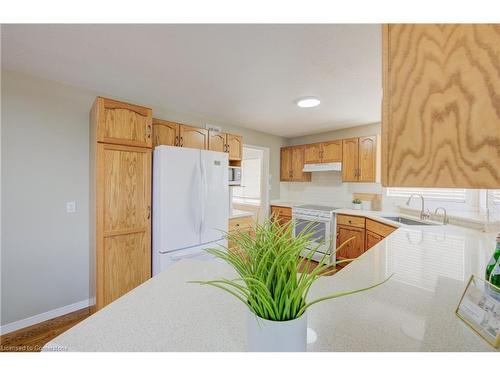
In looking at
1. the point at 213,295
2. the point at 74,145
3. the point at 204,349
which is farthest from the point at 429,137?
the point at 74,145

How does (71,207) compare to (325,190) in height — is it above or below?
below

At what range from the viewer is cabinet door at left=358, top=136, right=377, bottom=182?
3441mm

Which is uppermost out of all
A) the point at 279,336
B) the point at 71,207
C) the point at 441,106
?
the point at 441,106

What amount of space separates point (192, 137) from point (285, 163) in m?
2.23

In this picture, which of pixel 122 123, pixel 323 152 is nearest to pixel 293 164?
pixel 323 152

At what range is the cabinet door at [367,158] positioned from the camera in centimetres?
344

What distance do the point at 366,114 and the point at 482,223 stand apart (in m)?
1.79

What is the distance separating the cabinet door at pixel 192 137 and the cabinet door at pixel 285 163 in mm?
2007

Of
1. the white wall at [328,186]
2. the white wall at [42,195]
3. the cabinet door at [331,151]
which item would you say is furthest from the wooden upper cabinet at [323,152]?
the white wall at [42,195]

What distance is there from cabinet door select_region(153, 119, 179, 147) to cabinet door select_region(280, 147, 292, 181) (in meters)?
2.41

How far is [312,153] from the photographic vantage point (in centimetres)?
416

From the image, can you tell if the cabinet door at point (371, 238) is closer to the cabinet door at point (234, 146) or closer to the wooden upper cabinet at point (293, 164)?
the wooden upper cabinet at point (293, 164)

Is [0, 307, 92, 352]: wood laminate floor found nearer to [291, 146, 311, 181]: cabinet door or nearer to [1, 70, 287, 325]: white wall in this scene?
[1, 70, 287, 325]: white wall

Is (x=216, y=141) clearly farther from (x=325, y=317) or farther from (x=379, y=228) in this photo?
(x=325, y=317)
